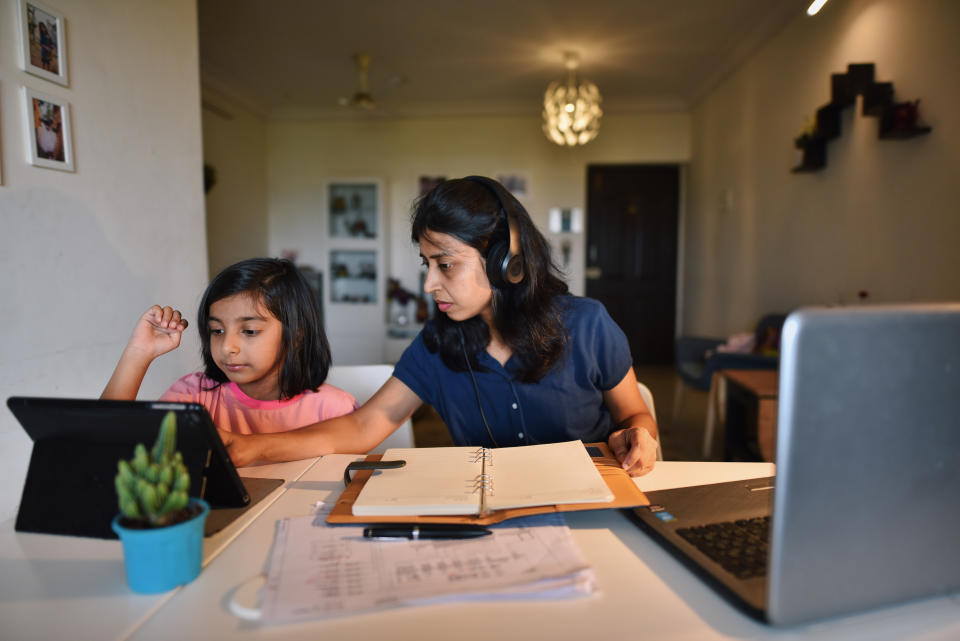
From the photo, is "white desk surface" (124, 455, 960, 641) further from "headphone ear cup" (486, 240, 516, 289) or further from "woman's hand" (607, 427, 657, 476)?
"headphone ear cup" (486, 240, 516, 289)

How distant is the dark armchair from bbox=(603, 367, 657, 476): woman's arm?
167cm

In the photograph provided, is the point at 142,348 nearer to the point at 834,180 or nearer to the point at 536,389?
the point at 536,389

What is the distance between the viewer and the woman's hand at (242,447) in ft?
3.15

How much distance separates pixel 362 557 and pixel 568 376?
69 cm

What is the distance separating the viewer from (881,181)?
7.98 feet

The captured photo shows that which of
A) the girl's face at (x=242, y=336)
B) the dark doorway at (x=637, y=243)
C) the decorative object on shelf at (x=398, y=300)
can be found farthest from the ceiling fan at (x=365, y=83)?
the girl's face at (x=242, y=336)

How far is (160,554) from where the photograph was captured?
594 millimetres

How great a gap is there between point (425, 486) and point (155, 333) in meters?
0.68

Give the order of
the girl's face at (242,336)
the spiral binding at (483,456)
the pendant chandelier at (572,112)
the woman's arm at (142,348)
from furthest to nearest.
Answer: the pendant chandelier at (572,112)
the girl's face at (242,336)
the woman's arm at (142,348)
the spiral binding at (483,456)

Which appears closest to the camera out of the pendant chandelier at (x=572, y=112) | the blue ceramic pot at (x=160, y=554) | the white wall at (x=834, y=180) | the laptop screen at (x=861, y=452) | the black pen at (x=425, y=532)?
the laptop screen at (x=861, y=452)

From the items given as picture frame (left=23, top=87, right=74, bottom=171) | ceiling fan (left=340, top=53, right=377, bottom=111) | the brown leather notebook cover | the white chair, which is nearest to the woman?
the white chair

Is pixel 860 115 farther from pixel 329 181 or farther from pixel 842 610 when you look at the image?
pixel 329 181

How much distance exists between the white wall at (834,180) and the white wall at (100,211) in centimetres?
281

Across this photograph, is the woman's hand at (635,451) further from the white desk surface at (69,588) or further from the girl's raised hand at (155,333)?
the girl's raised hand at (155,333)
